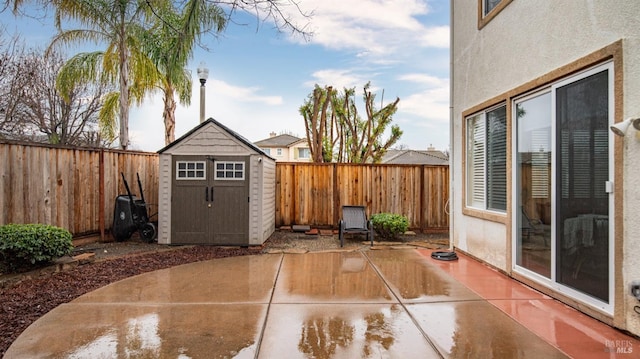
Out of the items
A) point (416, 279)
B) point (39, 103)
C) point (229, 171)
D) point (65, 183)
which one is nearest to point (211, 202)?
point (229, 171)

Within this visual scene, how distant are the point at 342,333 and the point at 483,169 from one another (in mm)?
3495

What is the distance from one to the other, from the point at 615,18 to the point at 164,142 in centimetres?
1447

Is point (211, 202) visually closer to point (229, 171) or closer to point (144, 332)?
point (229, 171)

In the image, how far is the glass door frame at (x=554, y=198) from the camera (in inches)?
112

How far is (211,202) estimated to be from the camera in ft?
21.8

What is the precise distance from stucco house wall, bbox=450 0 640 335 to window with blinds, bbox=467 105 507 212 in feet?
0.48

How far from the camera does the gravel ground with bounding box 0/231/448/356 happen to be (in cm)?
335

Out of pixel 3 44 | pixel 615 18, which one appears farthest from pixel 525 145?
pixel 3 44

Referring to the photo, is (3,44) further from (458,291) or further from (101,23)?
(458,291)

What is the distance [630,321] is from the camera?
2682mm

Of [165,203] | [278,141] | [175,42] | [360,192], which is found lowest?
[165,203]

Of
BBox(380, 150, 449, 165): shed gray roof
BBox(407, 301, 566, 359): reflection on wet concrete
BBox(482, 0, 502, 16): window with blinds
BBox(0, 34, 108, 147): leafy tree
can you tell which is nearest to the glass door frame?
BBox(407, 301, 566, 359): reflection on wet concrete

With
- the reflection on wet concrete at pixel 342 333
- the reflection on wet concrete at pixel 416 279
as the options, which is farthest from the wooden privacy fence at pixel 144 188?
the reflection on wet concrete at pixel 342 333

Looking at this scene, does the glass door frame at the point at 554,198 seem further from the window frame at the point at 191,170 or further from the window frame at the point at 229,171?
the window frame at the point at 191,170
